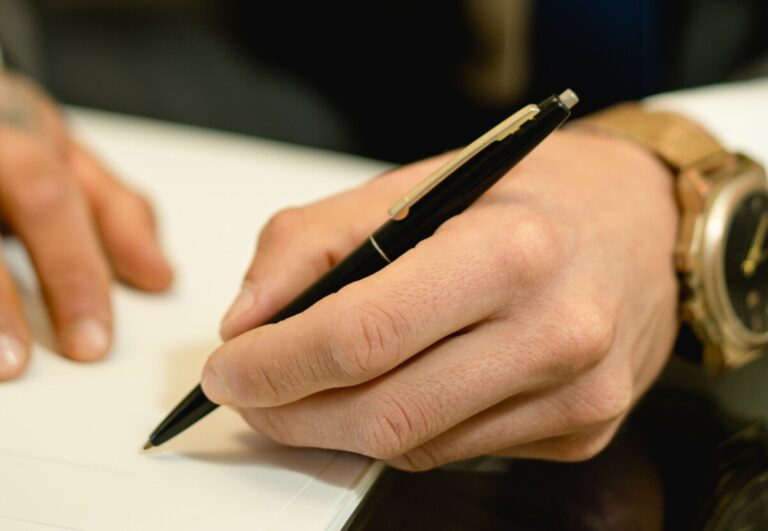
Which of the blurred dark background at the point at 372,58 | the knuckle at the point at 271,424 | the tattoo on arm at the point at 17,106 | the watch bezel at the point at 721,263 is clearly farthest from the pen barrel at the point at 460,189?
the blurred dark background at the point at 372,58

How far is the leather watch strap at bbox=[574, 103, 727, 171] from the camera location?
1.92 feet

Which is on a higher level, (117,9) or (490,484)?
(117,9)

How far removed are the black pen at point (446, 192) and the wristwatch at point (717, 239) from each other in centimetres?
21

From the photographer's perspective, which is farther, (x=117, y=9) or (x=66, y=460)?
(x=117, y=9)

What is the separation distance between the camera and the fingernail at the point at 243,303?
1.47ft

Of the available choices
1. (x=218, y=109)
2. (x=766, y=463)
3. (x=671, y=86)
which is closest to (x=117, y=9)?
(x=218, y=109)

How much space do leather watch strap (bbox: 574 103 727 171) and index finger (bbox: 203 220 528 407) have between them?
26cm

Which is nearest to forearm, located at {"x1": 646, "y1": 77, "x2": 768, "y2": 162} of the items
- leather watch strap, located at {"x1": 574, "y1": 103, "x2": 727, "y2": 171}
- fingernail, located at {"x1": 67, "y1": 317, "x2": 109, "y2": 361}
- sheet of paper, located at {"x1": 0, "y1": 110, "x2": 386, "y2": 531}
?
leather watch strap, located at {"x1": 574, "y1": 103, "x2": 727, "y2": 171}

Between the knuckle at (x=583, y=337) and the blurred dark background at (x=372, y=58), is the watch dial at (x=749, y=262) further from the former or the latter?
the blurred dark background at (x=372, y=58)

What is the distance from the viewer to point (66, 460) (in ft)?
1.39

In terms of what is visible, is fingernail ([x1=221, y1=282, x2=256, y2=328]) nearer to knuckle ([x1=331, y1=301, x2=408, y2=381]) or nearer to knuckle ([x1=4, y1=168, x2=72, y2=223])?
knuckle ([x1=331, y1=301, x2=408, y2=381])

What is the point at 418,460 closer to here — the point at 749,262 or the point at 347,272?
the point at 347,272

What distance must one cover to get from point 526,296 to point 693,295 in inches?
7.6

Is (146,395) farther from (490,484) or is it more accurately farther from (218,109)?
Result: (218,109)
